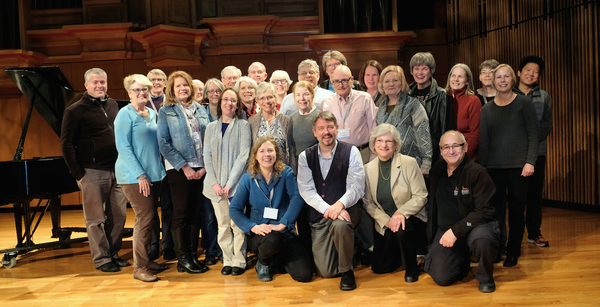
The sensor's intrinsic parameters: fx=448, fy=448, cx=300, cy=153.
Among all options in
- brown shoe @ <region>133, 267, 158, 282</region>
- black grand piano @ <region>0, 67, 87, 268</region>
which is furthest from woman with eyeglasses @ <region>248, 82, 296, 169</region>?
black grand piano @ <region>0, 67, 87, 268</region>

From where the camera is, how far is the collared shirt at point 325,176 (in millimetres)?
2871

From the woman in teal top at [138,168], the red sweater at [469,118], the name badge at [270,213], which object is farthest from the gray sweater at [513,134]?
the woman in teal top at [138,168]

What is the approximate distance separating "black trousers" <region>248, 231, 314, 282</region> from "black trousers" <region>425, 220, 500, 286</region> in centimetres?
77

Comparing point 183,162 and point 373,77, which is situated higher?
point 373,77

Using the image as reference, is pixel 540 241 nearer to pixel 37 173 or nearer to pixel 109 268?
pixel 109 268

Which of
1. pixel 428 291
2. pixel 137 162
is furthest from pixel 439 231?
pixel 137 162

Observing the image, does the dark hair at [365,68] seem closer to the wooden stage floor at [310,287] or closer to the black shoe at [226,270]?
the wooden stage floor at [310,287]

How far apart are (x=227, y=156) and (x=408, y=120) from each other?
1271 mm

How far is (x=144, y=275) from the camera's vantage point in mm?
3006

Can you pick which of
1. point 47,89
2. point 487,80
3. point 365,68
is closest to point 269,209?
point 365,68

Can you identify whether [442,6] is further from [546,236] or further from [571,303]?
[571,303]

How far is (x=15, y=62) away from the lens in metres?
5.68

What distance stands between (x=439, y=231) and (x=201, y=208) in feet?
5.43

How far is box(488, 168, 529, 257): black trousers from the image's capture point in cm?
301
